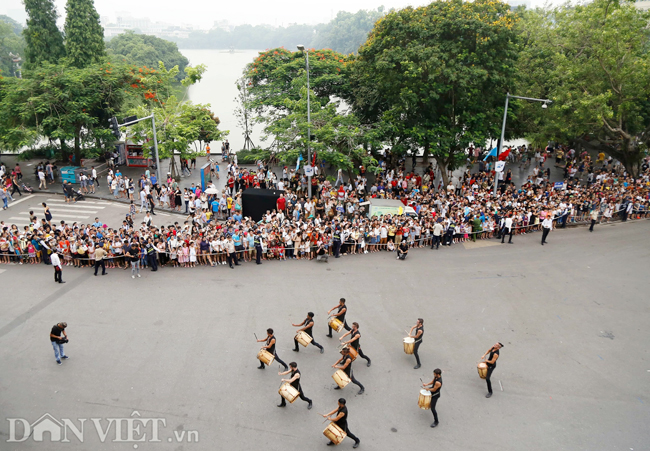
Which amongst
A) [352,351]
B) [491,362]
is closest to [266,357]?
[352,351]

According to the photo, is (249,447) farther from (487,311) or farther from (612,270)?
(612,270)

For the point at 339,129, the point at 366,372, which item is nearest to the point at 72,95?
the point at 339,129

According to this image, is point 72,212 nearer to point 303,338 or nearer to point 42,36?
point 303,338

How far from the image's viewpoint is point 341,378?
10008mm

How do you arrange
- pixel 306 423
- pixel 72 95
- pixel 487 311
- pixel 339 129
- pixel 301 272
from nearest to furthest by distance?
pixel 306 423, pixel 487 311, pixel 301 272, pixel 339 129, pixel 72 95

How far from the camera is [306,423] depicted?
942cm

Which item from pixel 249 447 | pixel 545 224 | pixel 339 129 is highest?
pixel 339 129

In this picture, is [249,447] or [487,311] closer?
[249,447]

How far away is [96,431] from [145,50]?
67666 millimetres

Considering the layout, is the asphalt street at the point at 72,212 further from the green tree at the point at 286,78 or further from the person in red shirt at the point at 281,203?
the green tree at the point at 286,78

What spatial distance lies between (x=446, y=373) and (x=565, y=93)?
19.5 m

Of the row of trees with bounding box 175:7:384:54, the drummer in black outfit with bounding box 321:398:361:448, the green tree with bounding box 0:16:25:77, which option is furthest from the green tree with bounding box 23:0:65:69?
the row of trees with bounding box 175:7:384:54

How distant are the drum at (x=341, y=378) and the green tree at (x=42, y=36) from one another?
32.7 meters

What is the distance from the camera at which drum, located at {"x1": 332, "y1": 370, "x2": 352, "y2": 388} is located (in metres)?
9.95
